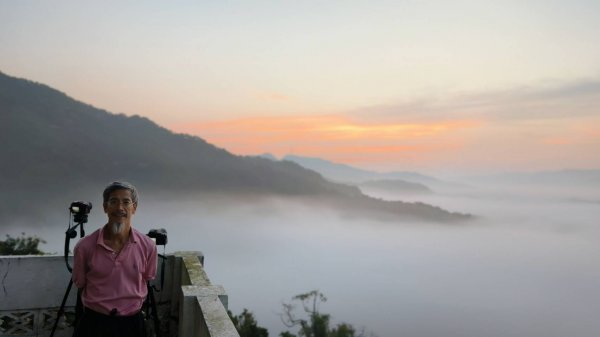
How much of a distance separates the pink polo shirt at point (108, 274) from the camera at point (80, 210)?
757 millimetres

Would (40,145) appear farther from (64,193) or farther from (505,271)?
(505,271)

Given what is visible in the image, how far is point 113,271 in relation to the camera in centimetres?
331

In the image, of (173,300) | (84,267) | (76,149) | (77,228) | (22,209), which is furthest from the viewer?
(76,149)

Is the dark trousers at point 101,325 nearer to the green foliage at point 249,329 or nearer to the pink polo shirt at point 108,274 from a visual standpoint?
the pink polo shirt at point 108,274

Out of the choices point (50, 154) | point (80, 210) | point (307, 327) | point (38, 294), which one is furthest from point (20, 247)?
point (50, 154)

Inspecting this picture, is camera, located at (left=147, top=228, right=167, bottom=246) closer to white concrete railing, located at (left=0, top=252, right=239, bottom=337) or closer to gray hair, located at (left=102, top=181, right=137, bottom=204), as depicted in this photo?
white concrete railing, located at (left=0, top=252, right=239, bottom=337)

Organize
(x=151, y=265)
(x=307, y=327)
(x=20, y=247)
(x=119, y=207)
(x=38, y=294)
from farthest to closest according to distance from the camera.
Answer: (x=307, y=327)
(x=20, y=247)
(x=38, y=294)
(x=151, y=265)
(x=119, y=207)

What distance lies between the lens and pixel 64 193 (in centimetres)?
15662

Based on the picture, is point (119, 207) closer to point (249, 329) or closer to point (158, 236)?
point (158, 236)

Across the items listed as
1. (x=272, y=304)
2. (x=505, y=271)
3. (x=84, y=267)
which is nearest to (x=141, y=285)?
(x=84, y=267)

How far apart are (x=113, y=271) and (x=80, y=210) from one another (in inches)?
37.6

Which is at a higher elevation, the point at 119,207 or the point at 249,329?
the point at 119,207

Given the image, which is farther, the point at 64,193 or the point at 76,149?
the point at 76,149

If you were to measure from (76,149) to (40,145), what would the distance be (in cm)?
1352
